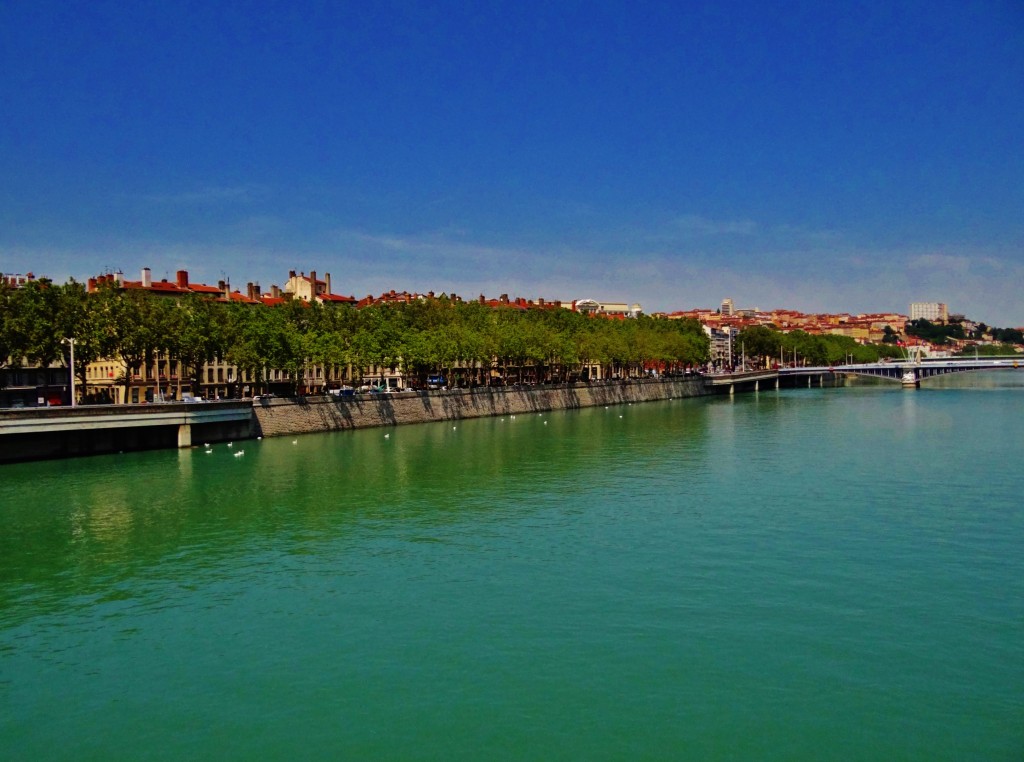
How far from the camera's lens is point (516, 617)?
17578 millimetres

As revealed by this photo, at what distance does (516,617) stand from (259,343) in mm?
43759

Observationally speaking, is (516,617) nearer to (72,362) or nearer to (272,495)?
(272,495)

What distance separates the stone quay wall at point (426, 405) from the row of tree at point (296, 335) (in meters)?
3.45

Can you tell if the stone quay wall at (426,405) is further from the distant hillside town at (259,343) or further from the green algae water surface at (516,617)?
the green algae water surface at (516,617)

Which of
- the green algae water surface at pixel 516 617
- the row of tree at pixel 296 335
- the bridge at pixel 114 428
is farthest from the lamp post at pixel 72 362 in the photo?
the green algae water surface at pixel 516 617

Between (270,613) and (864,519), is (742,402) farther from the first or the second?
(270,613)

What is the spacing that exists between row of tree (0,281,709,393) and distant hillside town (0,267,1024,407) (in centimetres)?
9

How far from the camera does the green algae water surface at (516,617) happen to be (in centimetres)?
1293

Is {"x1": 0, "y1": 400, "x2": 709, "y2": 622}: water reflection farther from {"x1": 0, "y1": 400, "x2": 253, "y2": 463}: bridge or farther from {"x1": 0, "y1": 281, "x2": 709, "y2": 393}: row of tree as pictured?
{"x1": 0, "y1": 281, "x2": 709, "y2": 393}: row of tree

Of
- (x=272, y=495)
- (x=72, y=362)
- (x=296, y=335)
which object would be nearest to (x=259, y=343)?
(x=296, y=335)

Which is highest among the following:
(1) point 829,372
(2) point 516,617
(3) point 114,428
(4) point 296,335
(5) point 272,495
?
(4) point 296,335

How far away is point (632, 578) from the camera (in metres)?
20.2

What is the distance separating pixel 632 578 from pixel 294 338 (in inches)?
1742

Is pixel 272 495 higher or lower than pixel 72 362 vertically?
lower
